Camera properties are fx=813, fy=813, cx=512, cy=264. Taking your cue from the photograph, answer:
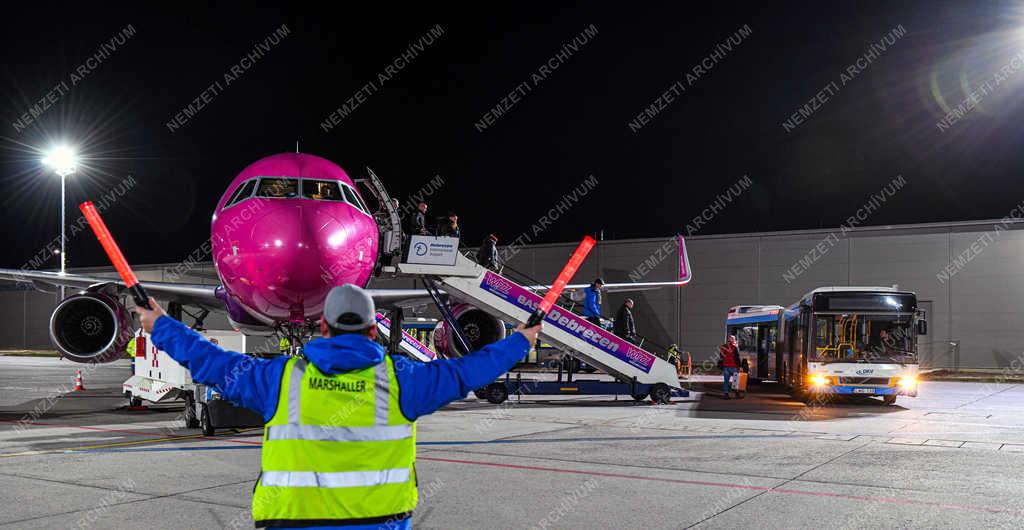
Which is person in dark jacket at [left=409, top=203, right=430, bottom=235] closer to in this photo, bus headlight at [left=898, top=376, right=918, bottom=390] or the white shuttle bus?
the white shuttle bus

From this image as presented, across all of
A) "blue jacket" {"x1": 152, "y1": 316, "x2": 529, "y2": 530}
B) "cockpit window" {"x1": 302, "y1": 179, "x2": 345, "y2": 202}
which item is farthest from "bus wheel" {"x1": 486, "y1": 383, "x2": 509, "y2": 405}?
"blue jacket" {"x1": 152, "y1": 316, "x2": 529, "y2": 530}

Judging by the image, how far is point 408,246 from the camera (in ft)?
48.1

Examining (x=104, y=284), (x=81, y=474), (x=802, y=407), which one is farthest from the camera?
(x=802, y=407)

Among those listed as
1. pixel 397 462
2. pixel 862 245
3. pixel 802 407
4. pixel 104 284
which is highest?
pixel 862 245

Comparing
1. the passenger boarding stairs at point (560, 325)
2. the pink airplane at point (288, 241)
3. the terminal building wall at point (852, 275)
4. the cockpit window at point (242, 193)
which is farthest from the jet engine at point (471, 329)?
the terminal building wall at point (852, 275)

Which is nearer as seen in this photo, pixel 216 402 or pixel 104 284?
pixel 216 402

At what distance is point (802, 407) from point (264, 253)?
13.3 meters

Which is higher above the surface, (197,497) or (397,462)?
(397,462)

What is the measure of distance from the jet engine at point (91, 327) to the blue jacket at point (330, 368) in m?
11.1

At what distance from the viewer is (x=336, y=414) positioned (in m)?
3.13

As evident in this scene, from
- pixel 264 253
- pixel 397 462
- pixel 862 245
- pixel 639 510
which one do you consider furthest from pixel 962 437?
pixel 862 245

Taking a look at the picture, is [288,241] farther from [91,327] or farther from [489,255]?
[489,255]

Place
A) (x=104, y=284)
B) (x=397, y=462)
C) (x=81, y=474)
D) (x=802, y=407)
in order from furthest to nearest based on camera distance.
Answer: (x=802, y=407)
(x=104, y=284)
(x=81, y=474)
(x=397, y=462)

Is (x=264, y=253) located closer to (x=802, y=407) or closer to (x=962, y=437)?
(x=962, y=437)
